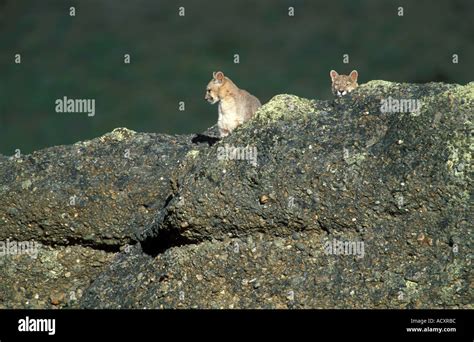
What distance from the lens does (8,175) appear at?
15.6m

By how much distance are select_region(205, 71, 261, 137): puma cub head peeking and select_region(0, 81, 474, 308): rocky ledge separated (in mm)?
2183

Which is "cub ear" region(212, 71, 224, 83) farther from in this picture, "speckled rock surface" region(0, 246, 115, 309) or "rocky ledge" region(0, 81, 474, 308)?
"speckled rock surface" region(0, 246, 115, 309)

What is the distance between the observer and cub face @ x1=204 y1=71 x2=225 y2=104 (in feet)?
58.9

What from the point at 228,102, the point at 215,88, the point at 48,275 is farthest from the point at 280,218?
the point at 215,88

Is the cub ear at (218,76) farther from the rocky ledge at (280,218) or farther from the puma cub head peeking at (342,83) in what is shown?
the rocky ledge at (280,218)

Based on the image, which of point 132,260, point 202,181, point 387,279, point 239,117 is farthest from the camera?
point 239,117

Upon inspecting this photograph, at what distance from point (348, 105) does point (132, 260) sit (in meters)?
4.42

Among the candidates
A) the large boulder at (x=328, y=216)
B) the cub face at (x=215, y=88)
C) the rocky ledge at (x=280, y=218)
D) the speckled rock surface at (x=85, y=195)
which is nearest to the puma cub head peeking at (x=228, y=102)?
the cub face at (x=215, y=88)

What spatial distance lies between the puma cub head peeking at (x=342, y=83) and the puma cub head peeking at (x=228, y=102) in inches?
71.4

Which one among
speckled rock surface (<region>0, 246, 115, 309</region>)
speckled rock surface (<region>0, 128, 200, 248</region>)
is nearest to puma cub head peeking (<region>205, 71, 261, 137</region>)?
speckled rock surface (<region>0, 128, 200, 248</region>)

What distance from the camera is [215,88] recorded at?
18047 millimetres

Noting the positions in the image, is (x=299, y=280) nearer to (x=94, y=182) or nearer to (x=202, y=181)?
(x=202, y=181)

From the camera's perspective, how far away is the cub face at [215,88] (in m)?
17.9

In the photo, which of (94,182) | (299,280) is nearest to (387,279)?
(299,280)
